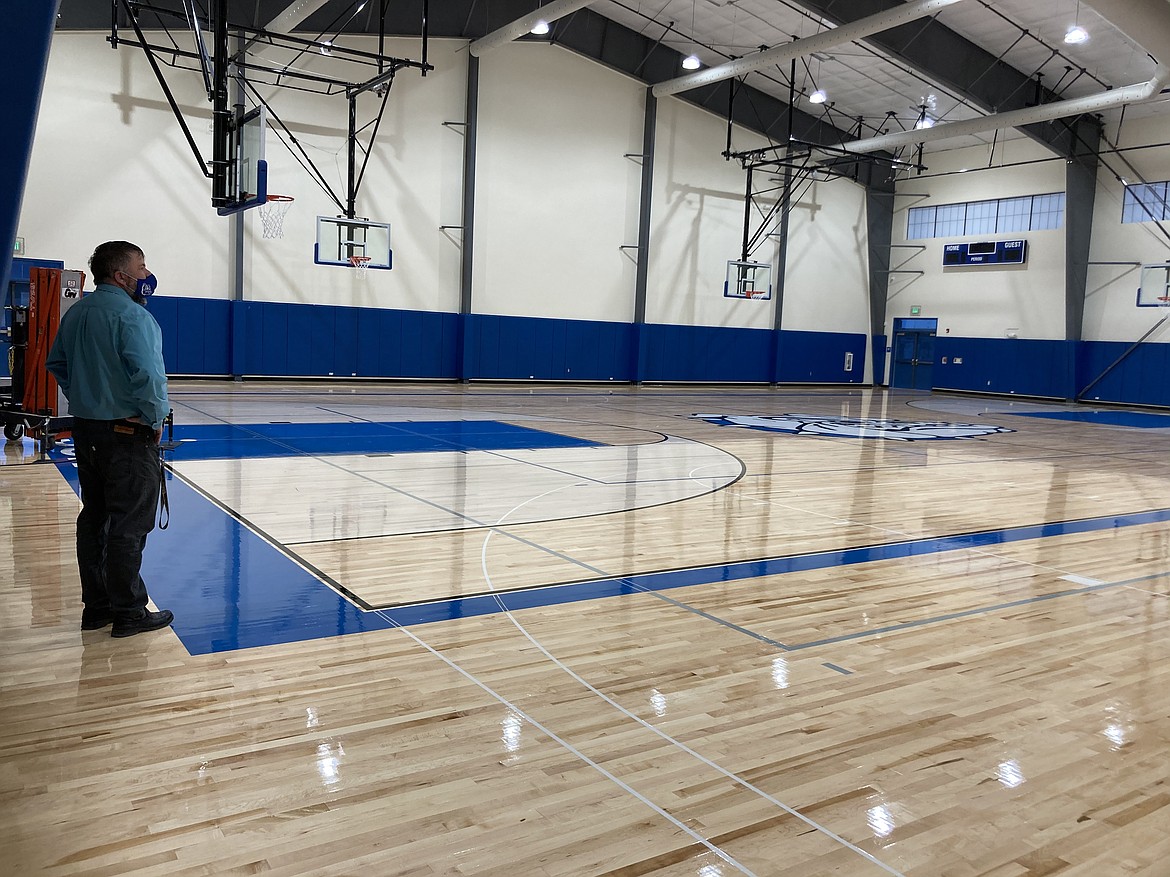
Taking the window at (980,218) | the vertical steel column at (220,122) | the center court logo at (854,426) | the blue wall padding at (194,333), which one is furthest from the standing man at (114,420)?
the window at (980,218)

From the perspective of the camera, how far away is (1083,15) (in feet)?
62.1

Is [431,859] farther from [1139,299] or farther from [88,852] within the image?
[1139,299]

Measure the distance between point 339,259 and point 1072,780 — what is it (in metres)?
18.6

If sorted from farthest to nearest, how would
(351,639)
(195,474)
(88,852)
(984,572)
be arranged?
(195,474)
(984,572)
(351,639)
(88,852)

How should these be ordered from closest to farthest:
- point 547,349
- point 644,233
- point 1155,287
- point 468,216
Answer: point 468,216
point 1155,287
point 547,349
point 644,233

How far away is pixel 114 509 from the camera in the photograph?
4.38 metres

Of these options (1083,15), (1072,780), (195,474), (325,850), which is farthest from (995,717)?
(1083,15)

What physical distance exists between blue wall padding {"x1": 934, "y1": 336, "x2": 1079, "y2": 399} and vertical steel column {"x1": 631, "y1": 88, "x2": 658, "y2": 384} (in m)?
10.2

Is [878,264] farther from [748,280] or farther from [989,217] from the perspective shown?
[748,280]

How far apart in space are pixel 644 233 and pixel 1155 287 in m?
13.0

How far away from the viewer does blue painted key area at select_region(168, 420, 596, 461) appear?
10609 millimetres

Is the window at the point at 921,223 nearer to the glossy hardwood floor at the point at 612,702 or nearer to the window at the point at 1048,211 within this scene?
the window at the point at 1048,211

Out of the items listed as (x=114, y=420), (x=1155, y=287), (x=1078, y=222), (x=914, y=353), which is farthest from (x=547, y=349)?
(x=114, y=420)

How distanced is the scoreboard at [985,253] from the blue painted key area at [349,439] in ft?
62.3
